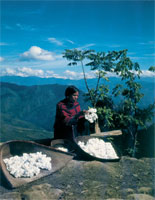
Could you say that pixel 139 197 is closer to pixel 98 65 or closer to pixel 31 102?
pixel 98 65

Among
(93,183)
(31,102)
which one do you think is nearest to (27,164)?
(93,183)

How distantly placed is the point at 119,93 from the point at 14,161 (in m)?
4.56

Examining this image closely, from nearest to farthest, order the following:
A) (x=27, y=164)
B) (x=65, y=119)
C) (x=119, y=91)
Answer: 1. (x=27, y=164)
2. (x=65, y=119)
3. (x=119, y=91)

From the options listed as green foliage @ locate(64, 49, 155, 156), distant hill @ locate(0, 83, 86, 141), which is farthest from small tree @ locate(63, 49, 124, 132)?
distant hill @ locate(0, 83, 86, 141)

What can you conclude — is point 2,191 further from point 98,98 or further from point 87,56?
point 87,56

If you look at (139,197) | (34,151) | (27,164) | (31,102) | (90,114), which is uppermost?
(31,102)

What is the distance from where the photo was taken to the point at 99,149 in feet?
13.8

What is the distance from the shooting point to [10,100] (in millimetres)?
128625

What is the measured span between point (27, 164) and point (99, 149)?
1521 mm

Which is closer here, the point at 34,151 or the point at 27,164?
the point at 27,164

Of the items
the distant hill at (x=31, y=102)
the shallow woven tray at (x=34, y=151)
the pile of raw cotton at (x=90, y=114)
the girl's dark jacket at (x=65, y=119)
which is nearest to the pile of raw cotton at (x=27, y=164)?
the shallow woven tray at (x=34, y=151)

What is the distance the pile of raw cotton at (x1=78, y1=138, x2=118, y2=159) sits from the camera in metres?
4.10

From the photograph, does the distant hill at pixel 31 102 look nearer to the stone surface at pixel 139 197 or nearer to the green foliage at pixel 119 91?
the green foliage at pixel 119 91

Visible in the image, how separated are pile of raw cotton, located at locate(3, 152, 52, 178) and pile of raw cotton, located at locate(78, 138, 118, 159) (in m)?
0.89
